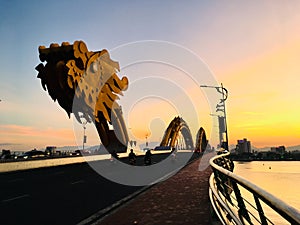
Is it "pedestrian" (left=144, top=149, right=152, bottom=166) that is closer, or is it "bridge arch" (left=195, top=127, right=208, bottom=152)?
"pedestrian" (left=144, top=149, right=152, bottom=166)

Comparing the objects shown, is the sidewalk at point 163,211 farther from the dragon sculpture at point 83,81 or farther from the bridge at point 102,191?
the dragon sculpture at point 83,81

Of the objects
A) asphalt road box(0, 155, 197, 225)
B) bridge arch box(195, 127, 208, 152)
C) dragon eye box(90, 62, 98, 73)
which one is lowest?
asphalt road box(0, 155, 197, 225)

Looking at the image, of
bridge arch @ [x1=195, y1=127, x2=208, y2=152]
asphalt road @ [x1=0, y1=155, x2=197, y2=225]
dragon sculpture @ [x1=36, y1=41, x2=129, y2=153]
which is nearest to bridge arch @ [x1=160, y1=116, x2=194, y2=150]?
bridge arch @ [x1=195, y1=127, x2=208, y2=152]

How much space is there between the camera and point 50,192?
38.1 ft

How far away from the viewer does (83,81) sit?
98.5 ft

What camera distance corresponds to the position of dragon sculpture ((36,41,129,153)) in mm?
29281

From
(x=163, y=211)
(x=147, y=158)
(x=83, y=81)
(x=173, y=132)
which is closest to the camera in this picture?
(x=163, y=211)

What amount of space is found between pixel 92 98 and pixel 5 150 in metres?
19.3

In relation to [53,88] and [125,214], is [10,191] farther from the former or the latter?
[53,88]

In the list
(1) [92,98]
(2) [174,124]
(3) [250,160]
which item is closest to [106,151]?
(1) [92,98]

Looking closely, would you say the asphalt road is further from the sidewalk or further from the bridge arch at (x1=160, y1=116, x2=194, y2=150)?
the bridge arch at (x1=160, y1=116, x2=194, y2=150)

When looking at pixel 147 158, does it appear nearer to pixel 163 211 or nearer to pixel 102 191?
pixel 102 191

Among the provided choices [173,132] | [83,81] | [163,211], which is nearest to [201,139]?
[173,132]

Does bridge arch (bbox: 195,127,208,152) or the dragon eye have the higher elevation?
the dragon eye
